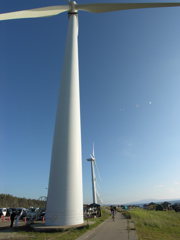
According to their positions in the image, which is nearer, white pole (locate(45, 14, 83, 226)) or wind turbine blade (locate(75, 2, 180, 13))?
white pole (locate(45, 14, 83, 226))

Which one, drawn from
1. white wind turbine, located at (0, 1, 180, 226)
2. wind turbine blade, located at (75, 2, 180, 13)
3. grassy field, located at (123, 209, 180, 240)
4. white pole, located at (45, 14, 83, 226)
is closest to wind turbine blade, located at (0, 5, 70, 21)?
white wind turbine, located at (0, 1, 180, 226)

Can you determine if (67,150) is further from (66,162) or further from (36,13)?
(36,13)

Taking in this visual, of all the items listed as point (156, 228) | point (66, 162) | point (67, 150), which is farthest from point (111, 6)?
point (156, 228)

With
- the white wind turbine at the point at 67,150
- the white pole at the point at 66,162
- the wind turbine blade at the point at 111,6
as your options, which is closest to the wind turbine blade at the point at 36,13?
the white wind turbine at the point at 67,150

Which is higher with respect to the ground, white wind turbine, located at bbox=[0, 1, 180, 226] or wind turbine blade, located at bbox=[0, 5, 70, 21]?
wind turbine blade, located at bbox=[0, 5, 70, 21]

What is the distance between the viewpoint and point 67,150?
12.6m

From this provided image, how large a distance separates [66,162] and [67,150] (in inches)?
35.7

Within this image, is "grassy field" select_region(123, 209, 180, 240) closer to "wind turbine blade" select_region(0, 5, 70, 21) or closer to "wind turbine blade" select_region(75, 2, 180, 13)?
"wind turbine blade" select_region(0, 5, 70, 21)

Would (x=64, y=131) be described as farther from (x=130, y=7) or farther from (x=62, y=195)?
(x=130, y=7)

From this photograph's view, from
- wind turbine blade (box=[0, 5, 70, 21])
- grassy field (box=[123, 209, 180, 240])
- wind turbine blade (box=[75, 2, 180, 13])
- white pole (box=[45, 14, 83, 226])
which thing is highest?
wind turbine blade (box=[75, 2, 180, 13])

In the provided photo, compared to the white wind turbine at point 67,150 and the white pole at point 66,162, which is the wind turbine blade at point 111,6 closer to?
the white wind turbine at point 67,150

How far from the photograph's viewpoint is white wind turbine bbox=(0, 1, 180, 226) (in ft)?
37.2

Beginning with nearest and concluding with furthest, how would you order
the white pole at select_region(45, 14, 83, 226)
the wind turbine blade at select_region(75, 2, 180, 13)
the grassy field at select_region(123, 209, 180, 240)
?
the grassy field at select_region(123, 209, 180, 240) → the white pole at select_region(45, 14, 83, 226) → the wind turbine blade at select_region(75, 2, 180, 13)

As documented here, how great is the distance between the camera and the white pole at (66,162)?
11.3 m
